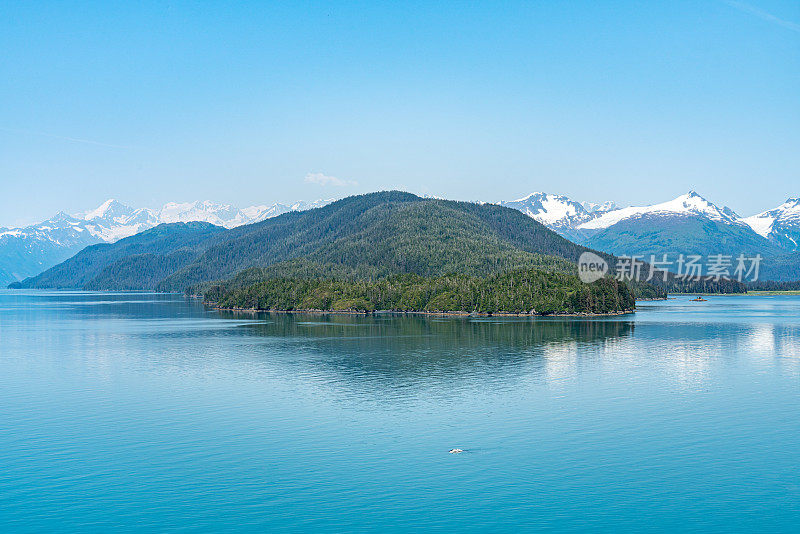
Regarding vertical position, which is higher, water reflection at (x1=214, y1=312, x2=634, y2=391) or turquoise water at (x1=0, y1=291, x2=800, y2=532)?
water reflection at (x1=214, y1=312, x2=634, y2=391)

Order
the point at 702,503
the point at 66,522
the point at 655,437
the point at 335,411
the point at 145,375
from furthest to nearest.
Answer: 1. the point at 145,375
2. the point at 335,411
3. the point at 655,437
4. the point at 702,503
5. the point at 66,522

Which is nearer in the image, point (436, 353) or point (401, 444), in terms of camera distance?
point (401, 444)

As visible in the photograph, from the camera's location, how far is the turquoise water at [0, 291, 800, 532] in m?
47.1

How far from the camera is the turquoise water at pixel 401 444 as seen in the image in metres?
47.1

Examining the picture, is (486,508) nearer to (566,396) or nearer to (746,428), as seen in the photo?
(746,428)

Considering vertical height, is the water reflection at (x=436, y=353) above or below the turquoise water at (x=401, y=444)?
above

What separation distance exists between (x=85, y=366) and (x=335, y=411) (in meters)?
64.9

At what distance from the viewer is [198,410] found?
80250 mm

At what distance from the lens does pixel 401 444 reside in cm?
6372

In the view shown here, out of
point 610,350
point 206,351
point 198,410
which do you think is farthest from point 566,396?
point 206,351

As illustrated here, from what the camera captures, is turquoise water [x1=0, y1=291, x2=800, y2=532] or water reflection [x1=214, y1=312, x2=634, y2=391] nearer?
turquoise water [x1=0, y1=291, x2=800, y2=532]

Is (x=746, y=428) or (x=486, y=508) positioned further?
(x=746, y=428)

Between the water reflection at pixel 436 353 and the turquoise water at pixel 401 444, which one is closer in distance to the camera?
the turquoise water at pixel 401 444

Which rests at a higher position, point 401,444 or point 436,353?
point 436,353
